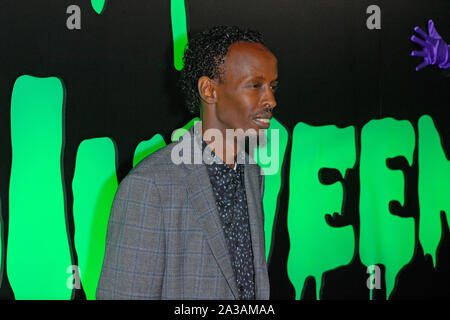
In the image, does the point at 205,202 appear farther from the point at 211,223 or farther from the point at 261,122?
the point at 261,122

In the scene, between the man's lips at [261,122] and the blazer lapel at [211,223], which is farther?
the man's lips at [261,122]

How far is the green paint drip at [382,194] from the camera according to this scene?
9.71ft

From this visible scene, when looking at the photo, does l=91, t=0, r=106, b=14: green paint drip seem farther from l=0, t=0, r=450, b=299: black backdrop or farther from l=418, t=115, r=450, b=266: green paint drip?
l=418, t=115, r=450, b=266: green paint drip

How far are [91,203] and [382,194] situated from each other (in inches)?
60.6

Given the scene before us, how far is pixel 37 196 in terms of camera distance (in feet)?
8.38

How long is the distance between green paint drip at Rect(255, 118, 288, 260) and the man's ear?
137 cm

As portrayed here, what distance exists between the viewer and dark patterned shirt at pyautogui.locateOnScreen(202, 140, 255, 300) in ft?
4.54

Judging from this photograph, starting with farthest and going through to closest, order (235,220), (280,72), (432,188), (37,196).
→ (432,188)
(280,72)
(37,196)
(235,220)

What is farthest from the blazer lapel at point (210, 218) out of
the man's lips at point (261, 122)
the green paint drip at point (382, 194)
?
the green paint drip at point (382, 194)

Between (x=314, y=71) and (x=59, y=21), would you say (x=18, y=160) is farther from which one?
(x=314, y=71)

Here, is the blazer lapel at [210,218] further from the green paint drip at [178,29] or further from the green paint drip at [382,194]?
the green paint drip at [382,194]

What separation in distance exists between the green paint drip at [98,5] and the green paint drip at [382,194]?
1.48 metres

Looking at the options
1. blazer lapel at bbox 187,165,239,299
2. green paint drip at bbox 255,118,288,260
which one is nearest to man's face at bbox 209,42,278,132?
blazer lapel at bbox 187,165,239,299

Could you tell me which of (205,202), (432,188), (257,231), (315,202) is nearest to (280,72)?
(315,202)
